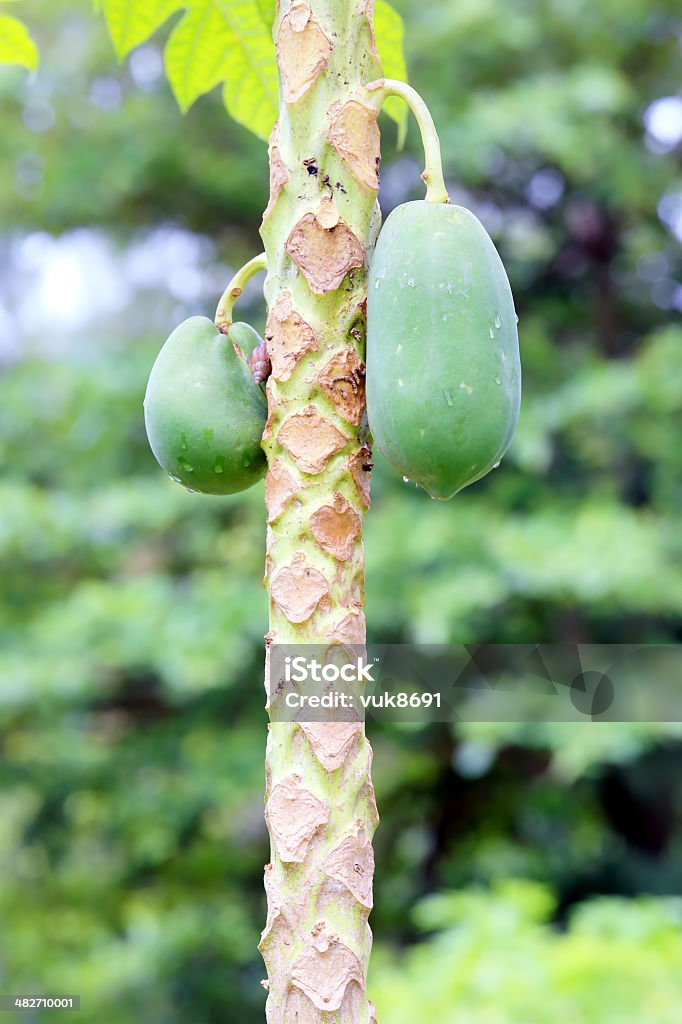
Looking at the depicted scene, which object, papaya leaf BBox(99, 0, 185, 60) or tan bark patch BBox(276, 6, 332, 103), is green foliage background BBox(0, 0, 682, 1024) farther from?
tan bark patch BBox(276, 6, 332, 103)

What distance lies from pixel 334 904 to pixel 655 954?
278 cm

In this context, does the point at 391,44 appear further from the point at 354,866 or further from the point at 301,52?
the point at 354,866

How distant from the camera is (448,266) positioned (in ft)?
2.83

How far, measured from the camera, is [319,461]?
2.82 ft

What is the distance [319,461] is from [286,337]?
11 cm

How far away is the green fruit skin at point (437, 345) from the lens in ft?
2.75

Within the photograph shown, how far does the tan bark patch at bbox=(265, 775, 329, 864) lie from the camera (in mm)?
816

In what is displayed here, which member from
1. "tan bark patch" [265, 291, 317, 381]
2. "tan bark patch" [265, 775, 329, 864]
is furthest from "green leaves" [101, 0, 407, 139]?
"tan bark patch" [265, 775, 329, 864]

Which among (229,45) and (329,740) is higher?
(229,45)

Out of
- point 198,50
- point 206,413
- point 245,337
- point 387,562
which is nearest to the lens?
point 206,413

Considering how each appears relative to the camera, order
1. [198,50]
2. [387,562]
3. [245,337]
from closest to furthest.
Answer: [245,337]
[198,50]
[387,562]

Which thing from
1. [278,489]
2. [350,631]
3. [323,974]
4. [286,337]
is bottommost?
[323,974]

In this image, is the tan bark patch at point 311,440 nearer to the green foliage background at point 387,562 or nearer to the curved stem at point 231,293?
the curved stem at point 231,293

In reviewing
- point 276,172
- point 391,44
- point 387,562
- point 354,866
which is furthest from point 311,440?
point 387,562
